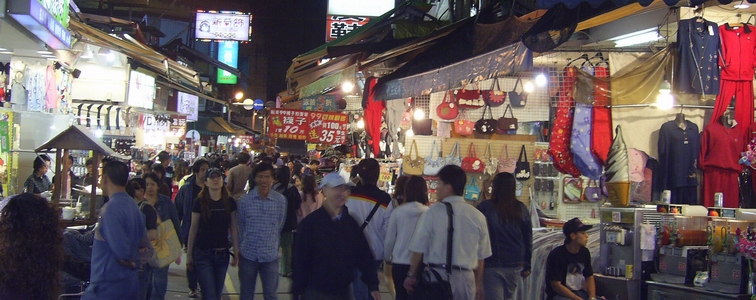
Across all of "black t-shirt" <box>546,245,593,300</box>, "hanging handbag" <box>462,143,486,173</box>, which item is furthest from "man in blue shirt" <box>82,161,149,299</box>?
"hanging handbag" <box>462,143,486,173</box>

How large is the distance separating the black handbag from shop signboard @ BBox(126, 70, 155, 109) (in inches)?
559

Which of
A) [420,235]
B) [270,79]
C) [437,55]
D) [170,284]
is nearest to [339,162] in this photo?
[170,284]

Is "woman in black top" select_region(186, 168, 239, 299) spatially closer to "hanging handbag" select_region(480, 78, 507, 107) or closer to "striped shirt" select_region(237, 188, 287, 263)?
"striped shirt" select_region(237, 188, 287, 263)

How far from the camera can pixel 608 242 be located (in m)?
8.38

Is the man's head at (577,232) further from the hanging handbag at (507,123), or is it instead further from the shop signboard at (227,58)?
the shop signboard at (227,58)

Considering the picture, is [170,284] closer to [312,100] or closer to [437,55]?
[437,55]

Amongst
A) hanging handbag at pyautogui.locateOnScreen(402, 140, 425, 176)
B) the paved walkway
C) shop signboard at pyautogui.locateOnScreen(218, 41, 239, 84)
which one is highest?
shop signboard at pyautogui.locateOnScreen(218, 41, 239, 84)

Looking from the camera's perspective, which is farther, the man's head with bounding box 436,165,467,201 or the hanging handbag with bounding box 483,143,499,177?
the hanging handbag with bounding box 483,143,499,177

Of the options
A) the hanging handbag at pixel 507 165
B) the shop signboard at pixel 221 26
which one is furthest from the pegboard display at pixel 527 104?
the shop signboard at pixel 221 26

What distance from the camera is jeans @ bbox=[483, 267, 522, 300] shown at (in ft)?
23.4

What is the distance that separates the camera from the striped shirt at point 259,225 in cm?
761

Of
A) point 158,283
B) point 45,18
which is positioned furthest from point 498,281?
point 45,18

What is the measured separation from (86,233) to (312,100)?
1171cm

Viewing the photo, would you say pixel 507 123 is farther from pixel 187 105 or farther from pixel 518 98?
pixel 187 105
